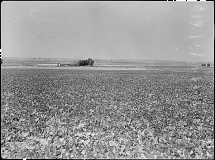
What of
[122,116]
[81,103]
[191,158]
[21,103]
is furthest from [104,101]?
[191,158]

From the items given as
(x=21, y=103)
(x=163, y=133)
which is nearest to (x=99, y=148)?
(x=163, y=133)

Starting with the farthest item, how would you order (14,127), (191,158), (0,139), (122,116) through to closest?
(122,116) → (14,127) → (0,139) → (191,158)

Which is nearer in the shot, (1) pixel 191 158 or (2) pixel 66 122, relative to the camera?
(1) pixel 191 158

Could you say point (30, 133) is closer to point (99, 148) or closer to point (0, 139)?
point (0, 139)

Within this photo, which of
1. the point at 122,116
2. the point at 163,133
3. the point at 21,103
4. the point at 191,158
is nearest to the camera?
the point at 191,158

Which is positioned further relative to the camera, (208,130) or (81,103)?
(81,103)

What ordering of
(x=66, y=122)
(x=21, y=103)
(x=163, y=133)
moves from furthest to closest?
(x=21, y=103)
(x=66, y=122)
(x=163, y=133)

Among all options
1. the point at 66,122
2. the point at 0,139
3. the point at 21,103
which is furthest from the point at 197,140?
the point at 21,103

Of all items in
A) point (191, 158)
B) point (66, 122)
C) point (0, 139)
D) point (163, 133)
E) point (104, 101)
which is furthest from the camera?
point (104, 101)

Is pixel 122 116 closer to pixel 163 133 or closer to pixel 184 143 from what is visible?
pixel 163 133
